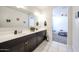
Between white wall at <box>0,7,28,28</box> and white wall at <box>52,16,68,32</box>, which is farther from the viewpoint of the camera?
white wall at <box>52,16,68,32</box>

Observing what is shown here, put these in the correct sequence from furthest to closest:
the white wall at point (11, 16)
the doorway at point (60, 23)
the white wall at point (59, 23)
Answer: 1. the doorway at point (60, 23)
2. the white wall at point (59, 23)
3. the white wall at point (11, 16)

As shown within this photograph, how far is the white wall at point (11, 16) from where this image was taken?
81.3 inches

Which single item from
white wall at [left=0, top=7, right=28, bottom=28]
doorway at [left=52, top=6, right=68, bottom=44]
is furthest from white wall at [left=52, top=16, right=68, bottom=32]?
white wall at [left=0, top=7, right=28, bottom=28]

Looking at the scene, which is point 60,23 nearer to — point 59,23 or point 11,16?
point 59,23

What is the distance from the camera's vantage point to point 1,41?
5.06ft

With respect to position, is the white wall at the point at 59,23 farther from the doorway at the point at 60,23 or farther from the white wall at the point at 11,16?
the white wall at the point at 11,16

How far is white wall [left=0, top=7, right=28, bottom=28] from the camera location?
2066mm

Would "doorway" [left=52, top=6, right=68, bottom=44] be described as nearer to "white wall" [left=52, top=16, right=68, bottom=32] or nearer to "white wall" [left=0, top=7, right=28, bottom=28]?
"white wall" [left=52, top=16, right=68, bottom=32]

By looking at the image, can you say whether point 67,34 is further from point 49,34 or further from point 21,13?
point 21,13

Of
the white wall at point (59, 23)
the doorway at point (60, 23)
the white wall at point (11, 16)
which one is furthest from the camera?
the doorway at point (60, 23)

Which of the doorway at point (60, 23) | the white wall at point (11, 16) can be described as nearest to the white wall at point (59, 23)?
the doorway at point (60, 23)

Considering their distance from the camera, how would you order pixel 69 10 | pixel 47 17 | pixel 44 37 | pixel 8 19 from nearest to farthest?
Result: pixel 8 19 < pixel 69 10 < pixel 47 17 < pixel 44 37
